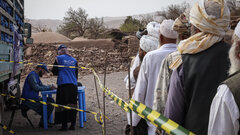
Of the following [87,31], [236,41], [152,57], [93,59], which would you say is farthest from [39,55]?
[236,41]

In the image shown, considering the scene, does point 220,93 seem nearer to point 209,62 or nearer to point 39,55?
point 209,62

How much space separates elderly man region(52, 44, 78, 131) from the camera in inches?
212

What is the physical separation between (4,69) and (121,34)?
18205 mm

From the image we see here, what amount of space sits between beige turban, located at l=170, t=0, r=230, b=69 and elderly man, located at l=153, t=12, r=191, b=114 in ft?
1.21

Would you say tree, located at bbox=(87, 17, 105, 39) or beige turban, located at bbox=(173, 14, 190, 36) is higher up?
tree, located at bbox=(87, 17, 105, 39)

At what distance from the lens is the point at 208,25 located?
1765mm

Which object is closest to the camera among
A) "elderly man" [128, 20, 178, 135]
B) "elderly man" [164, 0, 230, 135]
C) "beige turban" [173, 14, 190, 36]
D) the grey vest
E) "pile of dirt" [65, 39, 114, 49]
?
the grey vest

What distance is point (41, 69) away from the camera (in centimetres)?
575

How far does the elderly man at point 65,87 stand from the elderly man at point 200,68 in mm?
3799

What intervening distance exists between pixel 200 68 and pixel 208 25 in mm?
305

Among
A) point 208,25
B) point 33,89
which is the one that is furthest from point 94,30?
point 208,25

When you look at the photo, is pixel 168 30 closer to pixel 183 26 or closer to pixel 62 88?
pixel 183 26

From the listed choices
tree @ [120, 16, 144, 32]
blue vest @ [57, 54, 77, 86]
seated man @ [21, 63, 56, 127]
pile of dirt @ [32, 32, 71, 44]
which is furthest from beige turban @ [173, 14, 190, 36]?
tree @ [120, 16, 144, 32]

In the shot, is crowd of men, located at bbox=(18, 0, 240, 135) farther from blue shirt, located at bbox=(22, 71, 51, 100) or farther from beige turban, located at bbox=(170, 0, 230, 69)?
blue shirt, located at bbox=(22, 71, 51, 100)
